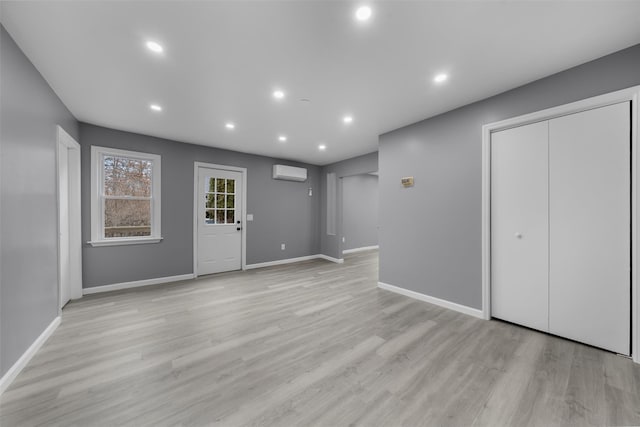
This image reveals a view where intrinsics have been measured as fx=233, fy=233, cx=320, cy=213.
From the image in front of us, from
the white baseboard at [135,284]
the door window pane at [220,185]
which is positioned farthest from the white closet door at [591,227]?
the white baseboard at [135,284]

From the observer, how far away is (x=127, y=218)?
3846 millimetres

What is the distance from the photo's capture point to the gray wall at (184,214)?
3.56 meters

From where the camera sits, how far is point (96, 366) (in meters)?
1.88

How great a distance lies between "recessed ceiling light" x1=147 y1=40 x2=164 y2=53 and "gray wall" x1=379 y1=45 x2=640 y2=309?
3.04 meters

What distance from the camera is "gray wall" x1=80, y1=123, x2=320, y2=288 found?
3.56m

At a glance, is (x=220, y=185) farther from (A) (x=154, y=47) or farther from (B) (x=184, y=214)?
(A) (x=154, y=47)

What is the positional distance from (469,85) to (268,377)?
3.28 meters

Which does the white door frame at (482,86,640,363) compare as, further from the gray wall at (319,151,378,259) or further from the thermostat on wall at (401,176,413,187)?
the gray wall at (319,151,378,259)

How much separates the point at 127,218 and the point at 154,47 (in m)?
3.06

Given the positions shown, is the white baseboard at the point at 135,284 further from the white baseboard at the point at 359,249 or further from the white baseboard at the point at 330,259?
the white baseboard at the point at 359,249

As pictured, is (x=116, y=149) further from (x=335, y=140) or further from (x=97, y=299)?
(x=335, y=140)

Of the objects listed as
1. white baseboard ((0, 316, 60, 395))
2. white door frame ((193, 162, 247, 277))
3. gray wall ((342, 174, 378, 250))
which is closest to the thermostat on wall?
white door frame ((193, 162, 247, 277))

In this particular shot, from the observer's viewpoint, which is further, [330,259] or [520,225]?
[330,259]

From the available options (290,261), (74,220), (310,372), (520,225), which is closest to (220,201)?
(74,220)
